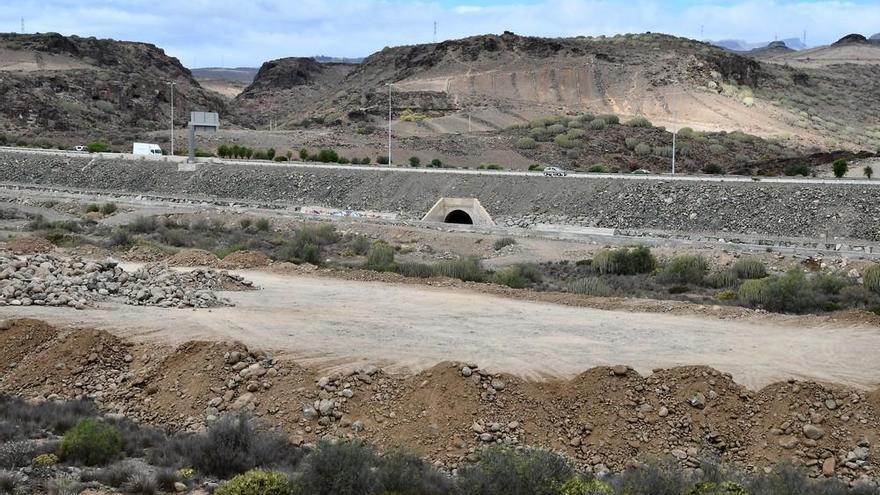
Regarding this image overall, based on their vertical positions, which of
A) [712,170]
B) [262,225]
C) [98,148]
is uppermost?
[98,148]

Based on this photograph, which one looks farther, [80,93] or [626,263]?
[80,93]

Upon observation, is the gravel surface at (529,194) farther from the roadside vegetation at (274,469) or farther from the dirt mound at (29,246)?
the roadside vegetation at (274,469)

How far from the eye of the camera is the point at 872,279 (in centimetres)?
2948

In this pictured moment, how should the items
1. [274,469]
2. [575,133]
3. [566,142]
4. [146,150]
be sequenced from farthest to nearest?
[575,133] < [566,142] < [146,150] < [274,469]

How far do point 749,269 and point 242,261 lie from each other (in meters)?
17.2

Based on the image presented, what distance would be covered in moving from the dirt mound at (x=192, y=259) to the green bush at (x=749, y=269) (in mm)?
17580

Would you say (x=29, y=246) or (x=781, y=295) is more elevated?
(x=29, y=246)

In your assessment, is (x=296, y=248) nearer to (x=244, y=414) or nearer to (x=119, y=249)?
(x=119, y=249)

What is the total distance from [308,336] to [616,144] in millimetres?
68003

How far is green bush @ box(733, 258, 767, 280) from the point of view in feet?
108

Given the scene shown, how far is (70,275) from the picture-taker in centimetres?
2481

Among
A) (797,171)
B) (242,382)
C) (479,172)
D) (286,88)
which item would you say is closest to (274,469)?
(242,382)

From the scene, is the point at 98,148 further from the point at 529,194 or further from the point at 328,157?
the point at 529,194

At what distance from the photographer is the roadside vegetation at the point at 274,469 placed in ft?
39.2
